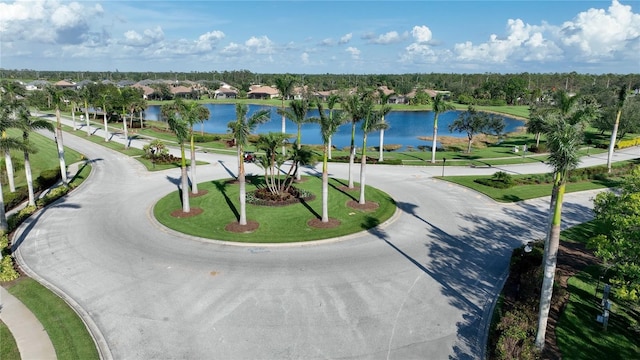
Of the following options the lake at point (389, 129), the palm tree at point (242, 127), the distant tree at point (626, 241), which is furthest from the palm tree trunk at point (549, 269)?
the lake at point (389, 129)

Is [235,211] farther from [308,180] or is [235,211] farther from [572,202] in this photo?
[572,202]

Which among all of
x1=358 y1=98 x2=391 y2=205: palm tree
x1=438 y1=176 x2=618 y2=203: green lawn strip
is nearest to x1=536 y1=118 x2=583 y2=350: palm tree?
x1=358 y1=98 x2=391 y2=205: palm tree

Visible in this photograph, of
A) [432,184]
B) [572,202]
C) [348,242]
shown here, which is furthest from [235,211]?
[572,202]

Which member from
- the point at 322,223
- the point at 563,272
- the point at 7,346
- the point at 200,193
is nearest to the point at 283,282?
the point at 322,223

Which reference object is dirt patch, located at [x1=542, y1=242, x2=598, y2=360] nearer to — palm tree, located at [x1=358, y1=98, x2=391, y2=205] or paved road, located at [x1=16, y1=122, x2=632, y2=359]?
paved road, located at [x1=16, y1=122, x2=632, y2=359]

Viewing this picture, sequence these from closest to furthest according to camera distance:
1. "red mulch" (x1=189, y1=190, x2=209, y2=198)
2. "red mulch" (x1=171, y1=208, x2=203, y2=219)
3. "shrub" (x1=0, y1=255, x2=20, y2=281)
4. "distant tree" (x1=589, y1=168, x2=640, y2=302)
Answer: "distant tree" (x1=589, y1=168, x2=640, y2=302) < "shrub" (x1=0, y1=255, x2=20, y2=281) < "red mulch" (x1=171, y1=208, x2=203, y2=219) < "red mulch" (x1=189, y1=190, x2=209, y2=198)

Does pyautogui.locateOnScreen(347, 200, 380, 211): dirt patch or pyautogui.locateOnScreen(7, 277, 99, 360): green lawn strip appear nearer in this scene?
pyautogui.locateOnScreen(7, 277, 99, 360): green lawn strip
